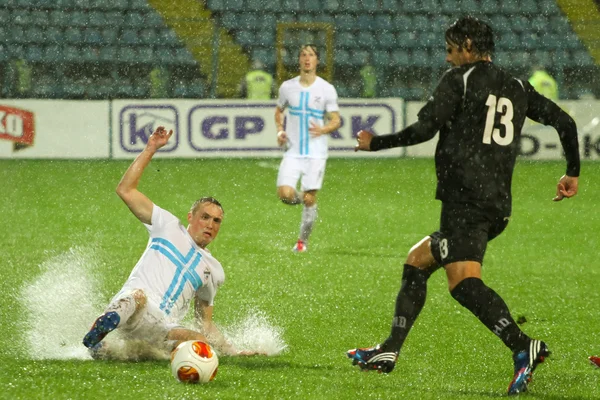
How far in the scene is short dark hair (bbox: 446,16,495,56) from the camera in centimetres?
521

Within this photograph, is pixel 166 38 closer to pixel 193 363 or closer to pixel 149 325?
pixel 149 325

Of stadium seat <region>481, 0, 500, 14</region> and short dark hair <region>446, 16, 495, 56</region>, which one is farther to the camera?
stadium seat <region>481, 0, 500, 14</region>

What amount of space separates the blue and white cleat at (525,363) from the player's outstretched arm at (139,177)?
6.65ft

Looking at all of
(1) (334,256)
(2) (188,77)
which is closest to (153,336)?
(1) (334,256)

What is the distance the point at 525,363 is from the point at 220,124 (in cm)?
1373

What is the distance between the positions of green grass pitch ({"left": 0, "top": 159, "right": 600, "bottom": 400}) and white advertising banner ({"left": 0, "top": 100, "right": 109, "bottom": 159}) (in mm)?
473

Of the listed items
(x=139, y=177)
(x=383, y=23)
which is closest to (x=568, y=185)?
(x=139, y=177)

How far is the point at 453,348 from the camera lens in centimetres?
637

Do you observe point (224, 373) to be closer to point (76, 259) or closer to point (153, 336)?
point (153, 336)

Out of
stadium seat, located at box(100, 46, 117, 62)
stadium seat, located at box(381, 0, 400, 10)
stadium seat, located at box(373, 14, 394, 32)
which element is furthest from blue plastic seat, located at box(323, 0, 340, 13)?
stadium seat, located at box(100, 46, 117, 62)

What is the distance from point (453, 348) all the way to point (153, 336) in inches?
68.8

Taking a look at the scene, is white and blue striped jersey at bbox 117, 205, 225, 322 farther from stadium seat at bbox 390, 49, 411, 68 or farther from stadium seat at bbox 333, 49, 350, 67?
stadium seat at bbox 390, 49, 411, 68

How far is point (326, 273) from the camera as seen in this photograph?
9297 mm

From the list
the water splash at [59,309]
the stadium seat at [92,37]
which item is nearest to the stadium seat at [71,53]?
the stadium seat at [92,37]
